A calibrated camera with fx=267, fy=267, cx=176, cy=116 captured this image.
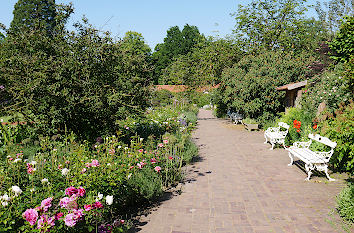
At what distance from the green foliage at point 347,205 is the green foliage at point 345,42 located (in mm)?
6611

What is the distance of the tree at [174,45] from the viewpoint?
209 ft

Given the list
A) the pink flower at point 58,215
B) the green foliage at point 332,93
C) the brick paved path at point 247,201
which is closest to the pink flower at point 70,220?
the pink flower at point 58,215

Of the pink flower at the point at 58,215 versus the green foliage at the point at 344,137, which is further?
the green foliage at the point at 344,137

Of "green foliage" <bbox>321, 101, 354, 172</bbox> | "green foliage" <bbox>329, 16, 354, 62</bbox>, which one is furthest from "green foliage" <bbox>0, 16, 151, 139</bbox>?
"green foliage" <bbox>329, 16, 354, 62</bbox>

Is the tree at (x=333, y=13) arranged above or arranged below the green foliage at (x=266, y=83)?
above

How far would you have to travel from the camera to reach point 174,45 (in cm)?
6544

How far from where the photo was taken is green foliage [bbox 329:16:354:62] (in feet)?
30.5

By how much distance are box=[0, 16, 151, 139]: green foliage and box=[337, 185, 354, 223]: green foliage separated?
209 inches

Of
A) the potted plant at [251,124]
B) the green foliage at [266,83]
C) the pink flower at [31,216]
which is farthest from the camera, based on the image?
the green foliage at [266,83]

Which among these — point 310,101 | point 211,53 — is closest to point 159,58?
point 211,53

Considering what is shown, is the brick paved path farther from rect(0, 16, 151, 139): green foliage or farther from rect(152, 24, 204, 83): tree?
rect(152, 24, 204, 83): tree

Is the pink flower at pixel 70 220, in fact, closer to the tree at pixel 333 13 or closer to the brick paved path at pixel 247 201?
the brick paved path at pixel 247 201

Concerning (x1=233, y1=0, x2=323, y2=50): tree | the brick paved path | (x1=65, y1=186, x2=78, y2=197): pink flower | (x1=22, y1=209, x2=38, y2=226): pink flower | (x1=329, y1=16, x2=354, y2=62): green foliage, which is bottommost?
the brick paved path

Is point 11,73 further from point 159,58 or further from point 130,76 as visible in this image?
point 159,58
